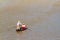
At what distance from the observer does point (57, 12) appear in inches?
310

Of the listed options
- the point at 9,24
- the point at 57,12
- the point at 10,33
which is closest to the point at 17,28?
the point at 10,33

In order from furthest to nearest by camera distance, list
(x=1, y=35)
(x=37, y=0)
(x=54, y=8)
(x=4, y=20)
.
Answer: (x=37, y=0) < (x=54, y=8) < (x=4, y=20) < (x=1, y=35)

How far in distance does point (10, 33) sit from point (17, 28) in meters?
0.28

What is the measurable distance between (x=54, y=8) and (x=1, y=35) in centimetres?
376

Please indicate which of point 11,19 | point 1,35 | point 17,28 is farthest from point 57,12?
point 1,35

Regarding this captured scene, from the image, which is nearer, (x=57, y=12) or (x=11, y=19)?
(x=11, y=19)

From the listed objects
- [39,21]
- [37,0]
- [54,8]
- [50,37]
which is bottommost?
[50,37]

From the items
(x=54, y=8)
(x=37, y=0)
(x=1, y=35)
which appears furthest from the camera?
(x=37, y=0)

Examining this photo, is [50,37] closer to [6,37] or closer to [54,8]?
[6,37]

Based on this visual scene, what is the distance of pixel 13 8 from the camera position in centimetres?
914

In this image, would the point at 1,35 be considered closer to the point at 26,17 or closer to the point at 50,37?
the point at 50,37

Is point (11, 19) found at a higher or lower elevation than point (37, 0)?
lower

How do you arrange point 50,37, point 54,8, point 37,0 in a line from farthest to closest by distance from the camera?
1. point 37,0
2. point 54,8
3. point 50,37

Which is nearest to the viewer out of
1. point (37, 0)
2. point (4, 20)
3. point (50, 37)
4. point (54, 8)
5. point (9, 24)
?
point (50, 37)
